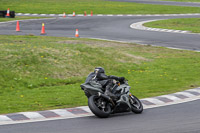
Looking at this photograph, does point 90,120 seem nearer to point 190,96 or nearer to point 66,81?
point 190,96

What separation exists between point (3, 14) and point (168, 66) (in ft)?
87.8

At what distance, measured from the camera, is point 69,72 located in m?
16.4

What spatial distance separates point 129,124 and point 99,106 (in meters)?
1.01

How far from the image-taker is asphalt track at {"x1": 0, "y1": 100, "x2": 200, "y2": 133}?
9.05 meters

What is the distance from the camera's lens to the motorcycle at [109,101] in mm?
10188

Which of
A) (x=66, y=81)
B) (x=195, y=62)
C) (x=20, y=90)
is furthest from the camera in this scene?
(x=195, y=62)

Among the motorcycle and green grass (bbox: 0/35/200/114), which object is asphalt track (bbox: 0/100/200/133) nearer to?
the motorcycle

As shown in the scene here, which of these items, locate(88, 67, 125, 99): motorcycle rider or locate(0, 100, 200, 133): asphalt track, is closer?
locate(0, 100, 200, 133): asphalt track

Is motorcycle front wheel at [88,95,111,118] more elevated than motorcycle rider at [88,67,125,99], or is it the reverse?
motorcycle rider at [88,67,125,99]

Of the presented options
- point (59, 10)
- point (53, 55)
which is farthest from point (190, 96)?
point (59, 10)

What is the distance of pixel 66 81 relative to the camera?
1544 centimetres

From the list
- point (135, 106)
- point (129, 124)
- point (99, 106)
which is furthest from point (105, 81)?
point (129, 124)

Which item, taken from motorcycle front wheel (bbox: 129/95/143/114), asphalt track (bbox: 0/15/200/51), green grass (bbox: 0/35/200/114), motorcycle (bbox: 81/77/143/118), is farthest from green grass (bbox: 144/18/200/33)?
motorcycle (bbox: 81/77/143/118)

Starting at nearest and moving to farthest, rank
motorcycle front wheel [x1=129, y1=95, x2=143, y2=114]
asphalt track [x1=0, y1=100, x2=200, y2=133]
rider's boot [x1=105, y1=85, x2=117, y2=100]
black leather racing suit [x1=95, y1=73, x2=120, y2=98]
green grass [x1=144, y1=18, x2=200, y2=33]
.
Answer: asphalt track [x1=0, y1=100, x2=200, y2=133] < rider's boot [x1=105, y1=85, x2=117, y2=100] < black leather racing suit [x1=95, y1=73, x2=120, y2=98] < motorcycle front wheel [x1=129, y1=95, x2=143, y2=114] < green grass [x1=144, y1=18, x2=200, y2=33]
